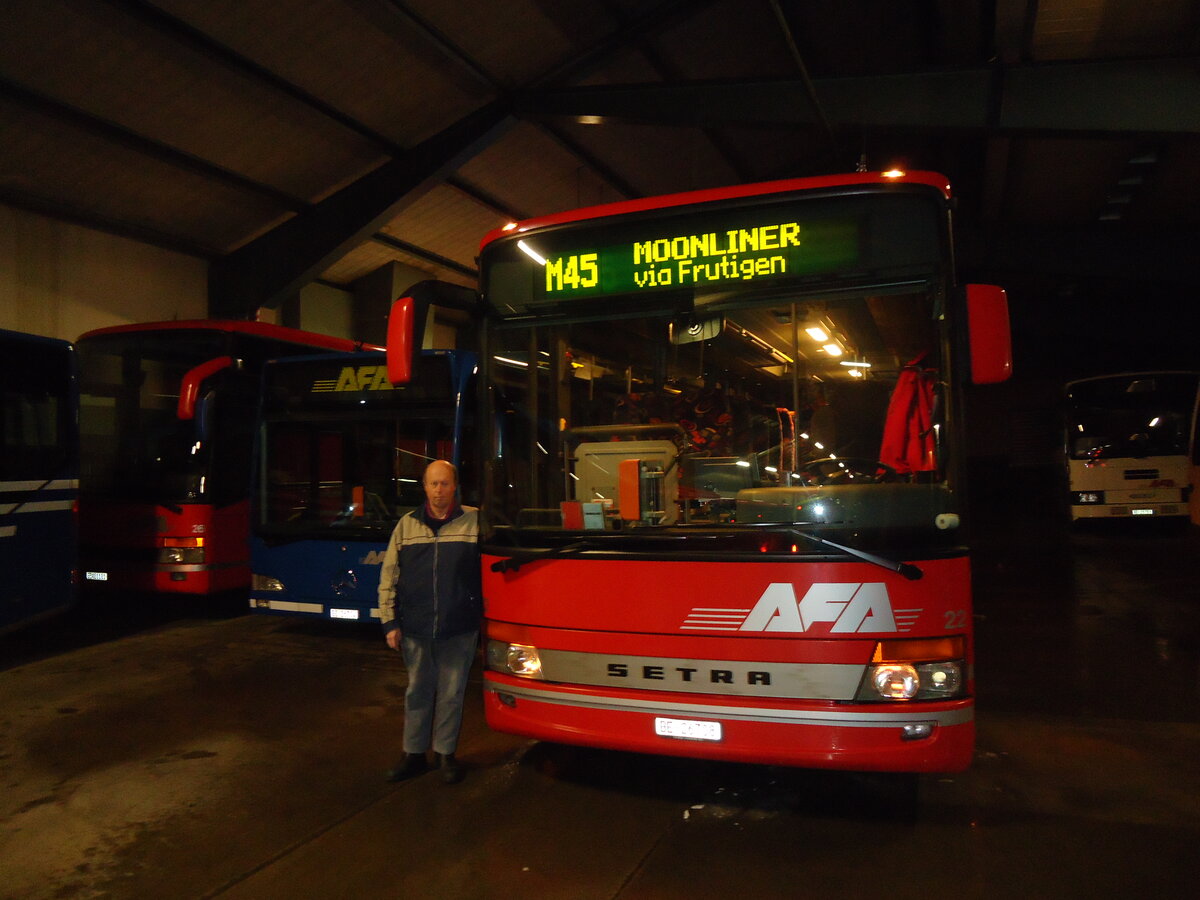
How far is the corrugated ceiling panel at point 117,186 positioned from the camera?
1098cm

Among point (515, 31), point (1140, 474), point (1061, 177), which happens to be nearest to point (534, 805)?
point (515, 31)

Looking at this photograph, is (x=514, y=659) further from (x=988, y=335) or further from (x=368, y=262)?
(x=368, y=262)

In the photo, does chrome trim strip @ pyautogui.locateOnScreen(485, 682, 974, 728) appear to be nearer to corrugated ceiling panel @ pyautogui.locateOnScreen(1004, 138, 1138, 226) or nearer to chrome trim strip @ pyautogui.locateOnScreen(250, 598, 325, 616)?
chrome trim strip @ pyautogui.locateOnScreen(250, 598, 325, 616)

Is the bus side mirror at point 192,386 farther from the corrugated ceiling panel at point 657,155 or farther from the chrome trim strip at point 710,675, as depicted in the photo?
the corrugated ceiling panel at point 657,155

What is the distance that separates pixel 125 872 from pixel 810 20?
1390 cm

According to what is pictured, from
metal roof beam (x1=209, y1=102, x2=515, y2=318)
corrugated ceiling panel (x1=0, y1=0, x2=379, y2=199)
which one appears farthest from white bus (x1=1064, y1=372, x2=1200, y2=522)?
corrugated ceiling panel (x1=0, y1=0, x2=379, y2=199)

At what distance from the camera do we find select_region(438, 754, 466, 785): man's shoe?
4.50 meters

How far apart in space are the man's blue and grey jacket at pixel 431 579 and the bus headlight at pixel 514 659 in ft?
0.98

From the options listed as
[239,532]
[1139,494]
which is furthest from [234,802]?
[1139,494]

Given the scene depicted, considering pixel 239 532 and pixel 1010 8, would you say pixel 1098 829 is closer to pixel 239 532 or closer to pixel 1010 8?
pixel 239 532

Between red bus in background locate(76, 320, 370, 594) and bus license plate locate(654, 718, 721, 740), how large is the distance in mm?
6513

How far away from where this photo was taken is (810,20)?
1320cm

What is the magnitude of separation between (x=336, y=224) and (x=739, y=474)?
1212cm

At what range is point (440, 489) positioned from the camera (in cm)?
453
